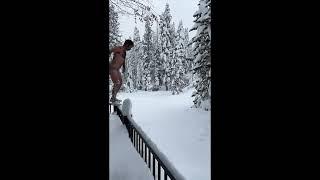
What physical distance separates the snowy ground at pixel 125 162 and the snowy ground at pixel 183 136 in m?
6.35

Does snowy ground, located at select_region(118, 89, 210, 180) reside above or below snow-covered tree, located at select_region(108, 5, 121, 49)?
below

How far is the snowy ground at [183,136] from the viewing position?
14992mm

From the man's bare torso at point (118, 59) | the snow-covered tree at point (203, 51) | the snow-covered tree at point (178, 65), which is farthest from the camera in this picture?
the snow-covered tree at point (178, 65)

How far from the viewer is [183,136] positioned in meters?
20.4

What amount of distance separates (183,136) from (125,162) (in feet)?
47.9

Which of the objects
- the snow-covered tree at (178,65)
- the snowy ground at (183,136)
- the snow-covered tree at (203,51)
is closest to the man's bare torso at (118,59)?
the snowy ground at (183,136)

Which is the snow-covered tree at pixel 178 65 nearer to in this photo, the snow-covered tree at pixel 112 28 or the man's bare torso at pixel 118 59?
the snow-covered tree at pixel 112 28

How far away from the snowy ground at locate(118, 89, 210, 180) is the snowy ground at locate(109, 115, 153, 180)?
6.35m

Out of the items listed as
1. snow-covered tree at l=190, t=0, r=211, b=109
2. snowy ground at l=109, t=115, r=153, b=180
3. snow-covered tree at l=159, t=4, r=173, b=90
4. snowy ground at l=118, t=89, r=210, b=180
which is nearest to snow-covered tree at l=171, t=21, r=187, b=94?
snow-covered tree at l=159, t=4, r=173, b=90

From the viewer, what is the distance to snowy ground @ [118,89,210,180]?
590 inches

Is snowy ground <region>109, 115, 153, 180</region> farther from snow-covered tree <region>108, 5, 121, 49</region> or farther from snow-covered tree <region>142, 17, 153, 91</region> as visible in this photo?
snow-covered tree <region>142, 17, 153, 91</region>
